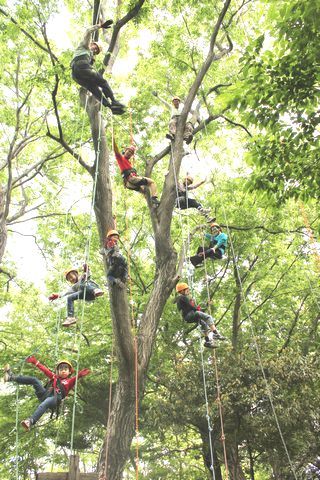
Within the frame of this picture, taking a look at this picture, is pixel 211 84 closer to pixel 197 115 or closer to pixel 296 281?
pixel 197 115

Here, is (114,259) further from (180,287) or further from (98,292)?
(180,287)

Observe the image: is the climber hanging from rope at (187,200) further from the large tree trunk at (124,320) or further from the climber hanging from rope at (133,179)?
the large tree trunk at (124,320)

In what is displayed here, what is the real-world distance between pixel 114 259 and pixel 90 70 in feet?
8.86

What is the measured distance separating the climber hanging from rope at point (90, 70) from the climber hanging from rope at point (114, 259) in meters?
2.18

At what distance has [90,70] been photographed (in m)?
5.50

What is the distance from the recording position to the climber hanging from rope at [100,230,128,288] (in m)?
5.13

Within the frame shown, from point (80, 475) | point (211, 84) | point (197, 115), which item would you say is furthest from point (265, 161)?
point (211, 84)

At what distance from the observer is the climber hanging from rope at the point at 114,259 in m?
5.13

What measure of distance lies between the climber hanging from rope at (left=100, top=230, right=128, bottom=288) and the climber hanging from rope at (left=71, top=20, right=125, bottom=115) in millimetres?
2177

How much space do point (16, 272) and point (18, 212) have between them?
2255 mm

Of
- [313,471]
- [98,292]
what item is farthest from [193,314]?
[313,471]

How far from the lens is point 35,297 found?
40.9ft

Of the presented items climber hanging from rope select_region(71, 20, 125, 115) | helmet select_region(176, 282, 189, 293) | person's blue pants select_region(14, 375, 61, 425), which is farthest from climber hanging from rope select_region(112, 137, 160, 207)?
person's blue pants select_region(14, 375, 61, 425)

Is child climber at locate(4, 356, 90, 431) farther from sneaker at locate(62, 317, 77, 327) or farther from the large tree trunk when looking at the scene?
the large tree trunk
